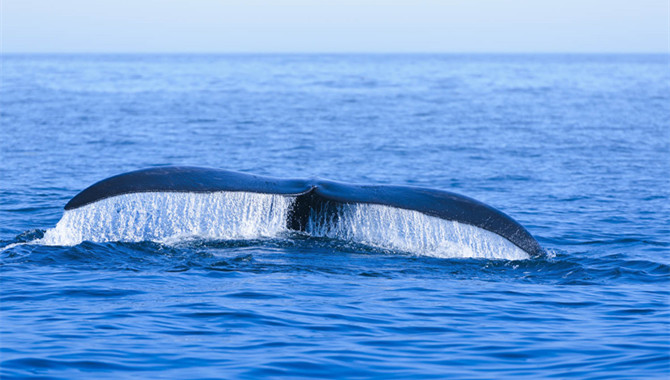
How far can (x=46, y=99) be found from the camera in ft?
133

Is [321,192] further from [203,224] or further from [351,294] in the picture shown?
[203,224]

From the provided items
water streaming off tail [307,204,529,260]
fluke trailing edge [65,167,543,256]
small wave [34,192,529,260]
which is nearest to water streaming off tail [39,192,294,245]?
small wave [34,192,529,260]

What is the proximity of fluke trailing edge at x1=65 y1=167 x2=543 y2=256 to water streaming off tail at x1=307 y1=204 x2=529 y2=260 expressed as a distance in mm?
97

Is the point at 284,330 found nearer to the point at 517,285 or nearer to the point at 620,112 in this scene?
the point at 517,285

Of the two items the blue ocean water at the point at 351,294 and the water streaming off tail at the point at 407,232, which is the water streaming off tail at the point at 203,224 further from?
the water streaming off tail at the point at 407,232

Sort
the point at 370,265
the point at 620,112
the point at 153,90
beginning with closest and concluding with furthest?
the point at 370,265 → the point at 620,112 → the point at 153,90

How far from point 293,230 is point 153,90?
41004 mm

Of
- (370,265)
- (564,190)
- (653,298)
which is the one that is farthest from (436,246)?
(564,190)

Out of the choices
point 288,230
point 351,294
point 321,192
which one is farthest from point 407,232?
point 351,294

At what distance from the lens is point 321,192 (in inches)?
359

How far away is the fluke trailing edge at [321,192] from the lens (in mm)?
8625

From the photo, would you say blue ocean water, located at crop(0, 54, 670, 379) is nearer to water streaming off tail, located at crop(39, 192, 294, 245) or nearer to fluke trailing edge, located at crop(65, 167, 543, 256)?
water streaming off tail, located at crop(39, 192, 294, 245)

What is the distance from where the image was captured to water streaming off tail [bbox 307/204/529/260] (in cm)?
903

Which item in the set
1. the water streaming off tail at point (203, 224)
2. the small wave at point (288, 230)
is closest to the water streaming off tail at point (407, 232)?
the small wave at point (288, 230)
